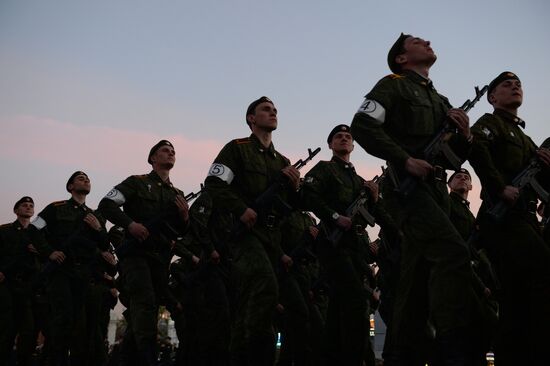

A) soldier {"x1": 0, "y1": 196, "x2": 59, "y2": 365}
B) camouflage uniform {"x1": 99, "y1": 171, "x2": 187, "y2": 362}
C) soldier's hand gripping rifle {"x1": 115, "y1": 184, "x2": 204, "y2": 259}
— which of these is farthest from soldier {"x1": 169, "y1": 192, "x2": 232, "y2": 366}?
soldier {"x1": 0, "y1": 196, "x2": 59, "y2": 365}

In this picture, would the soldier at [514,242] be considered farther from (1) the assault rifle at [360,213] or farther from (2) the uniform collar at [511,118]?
(1) the assault rifle at [360,213]

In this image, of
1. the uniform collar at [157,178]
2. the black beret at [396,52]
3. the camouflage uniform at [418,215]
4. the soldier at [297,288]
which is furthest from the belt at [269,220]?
the uniform collar at [157,178]

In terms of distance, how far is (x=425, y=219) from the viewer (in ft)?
14.4

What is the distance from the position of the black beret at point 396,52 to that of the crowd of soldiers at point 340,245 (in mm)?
12

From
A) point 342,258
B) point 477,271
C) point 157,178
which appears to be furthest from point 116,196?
point 477,271

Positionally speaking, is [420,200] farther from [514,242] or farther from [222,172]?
[222,172]

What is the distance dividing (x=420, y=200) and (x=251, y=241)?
1.91 metres

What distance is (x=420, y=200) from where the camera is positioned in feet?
14.7

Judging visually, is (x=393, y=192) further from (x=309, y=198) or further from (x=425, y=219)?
(x=309, y=198)

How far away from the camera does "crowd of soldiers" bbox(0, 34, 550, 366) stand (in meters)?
4.66

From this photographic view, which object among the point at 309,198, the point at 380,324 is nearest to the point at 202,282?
the point at 309,198

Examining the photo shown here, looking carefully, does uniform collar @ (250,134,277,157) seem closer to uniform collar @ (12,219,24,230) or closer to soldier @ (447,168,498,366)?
soldier @ (447,168,498,366)

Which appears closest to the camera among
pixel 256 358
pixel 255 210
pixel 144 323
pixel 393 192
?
pixel 393 192

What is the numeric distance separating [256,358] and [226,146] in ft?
7.08
